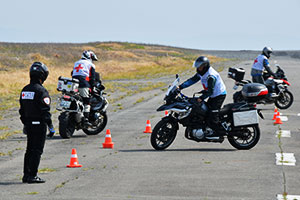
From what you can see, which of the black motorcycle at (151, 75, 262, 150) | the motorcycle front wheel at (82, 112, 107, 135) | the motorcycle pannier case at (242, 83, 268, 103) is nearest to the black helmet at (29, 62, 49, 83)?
the black motorcycle at (151, 75, 262, 150)

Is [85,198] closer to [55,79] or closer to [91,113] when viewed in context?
[91,113]

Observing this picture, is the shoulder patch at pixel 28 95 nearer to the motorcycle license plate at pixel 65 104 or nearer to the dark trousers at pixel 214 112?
the dark trousers at pixel 214 112

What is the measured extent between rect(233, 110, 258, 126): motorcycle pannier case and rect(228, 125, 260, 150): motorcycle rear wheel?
152 millimetres

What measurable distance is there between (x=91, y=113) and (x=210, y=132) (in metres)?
4.22

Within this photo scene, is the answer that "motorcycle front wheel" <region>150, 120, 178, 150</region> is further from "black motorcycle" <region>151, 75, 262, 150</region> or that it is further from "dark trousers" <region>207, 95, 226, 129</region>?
"dark trousers" <region>207, 95, 226, 129</region>

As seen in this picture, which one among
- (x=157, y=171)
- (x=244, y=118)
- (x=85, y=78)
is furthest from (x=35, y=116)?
(x=85, y=78)

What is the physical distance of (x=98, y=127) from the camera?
1678 centimetres

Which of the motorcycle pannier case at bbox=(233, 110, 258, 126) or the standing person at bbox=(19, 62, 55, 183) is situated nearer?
the standing person at bbox=(19, 62, 55, 183)

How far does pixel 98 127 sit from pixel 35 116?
6.87 metres

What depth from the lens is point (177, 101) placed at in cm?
1336

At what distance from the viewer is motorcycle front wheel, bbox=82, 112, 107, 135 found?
54.6 feet

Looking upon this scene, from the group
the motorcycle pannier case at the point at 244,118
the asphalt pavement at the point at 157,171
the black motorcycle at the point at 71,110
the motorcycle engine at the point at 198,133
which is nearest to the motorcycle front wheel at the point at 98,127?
the black motorcycle at the point at 71,110

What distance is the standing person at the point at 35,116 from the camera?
9844 mm

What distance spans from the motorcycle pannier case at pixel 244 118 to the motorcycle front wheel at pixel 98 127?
4564 mm
